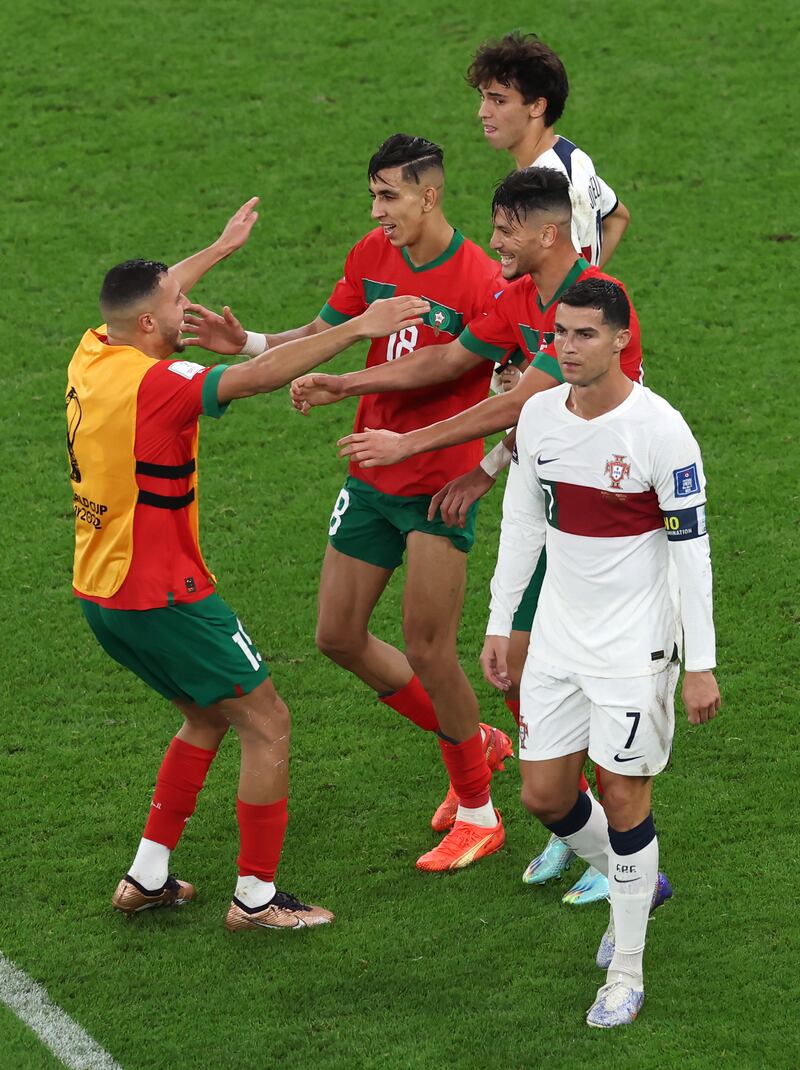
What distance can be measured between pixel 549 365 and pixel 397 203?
3.27 ft

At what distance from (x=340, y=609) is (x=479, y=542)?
222 centimetres

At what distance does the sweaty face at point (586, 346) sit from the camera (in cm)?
470

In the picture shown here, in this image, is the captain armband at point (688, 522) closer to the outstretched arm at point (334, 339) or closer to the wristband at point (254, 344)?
the outstretched arm at point (334, 339)

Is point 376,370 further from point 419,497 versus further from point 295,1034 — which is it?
point 295,1034

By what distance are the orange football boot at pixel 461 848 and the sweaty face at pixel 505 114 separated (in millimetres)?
2632

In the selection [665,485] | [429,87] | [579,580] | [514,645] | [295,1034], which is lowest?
[295,1034]

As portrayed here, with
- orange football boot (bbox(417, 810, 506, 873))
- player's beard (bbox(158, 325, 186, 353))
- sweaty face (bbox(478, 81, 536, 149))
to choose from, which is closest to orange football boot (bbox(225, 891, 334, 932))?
orange football boot (bbox(417, 810, 506, 873))

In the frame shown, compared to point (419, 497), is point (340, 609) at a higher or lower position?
lower

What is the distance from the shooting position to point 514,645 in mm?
5797

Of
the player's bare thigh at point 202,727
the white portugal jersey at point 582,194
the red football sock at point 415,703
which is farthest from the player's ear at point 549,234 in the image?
the player's bare thigh at point 202,727

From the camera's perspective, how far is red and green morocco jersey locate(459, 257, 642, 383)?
5234 mm

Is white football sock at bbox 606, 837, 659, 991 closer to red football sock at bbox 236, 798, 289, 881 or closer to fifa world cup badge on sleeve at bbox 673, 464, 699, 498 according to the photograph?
fifa world cup badge on sleeve at bbox 673, 464, 699, 498

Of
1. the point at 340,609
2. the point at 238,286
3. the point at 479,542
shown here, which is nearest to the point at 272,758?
the point at 340,609

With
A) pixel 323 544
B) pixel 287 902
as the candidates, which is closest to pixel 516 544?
pixel 287 902
